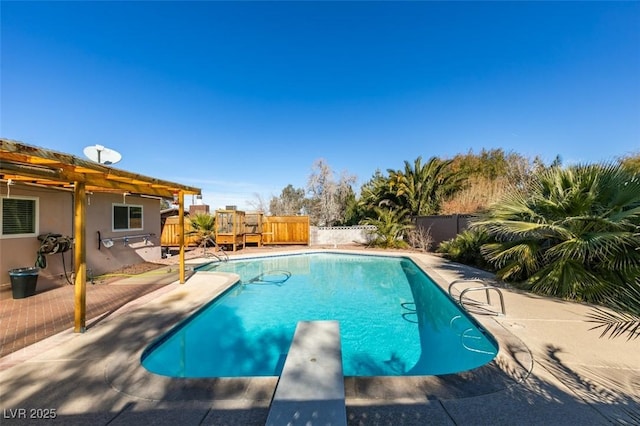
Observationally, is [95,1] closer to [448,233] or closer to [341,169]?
[448,233]

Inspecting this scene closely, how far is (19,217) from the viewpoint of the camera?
6.26m

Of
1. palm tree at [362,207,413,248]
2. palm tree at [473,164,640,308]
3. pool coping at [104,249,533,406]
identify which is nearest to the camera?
pool coping at [104,249,533,406]

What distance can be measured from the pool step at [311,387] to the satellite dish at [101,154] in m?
7.01

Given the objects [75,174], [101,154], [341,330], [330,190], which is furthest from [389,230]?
[75,174]

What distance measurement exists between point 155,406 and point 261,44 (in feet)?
41.3

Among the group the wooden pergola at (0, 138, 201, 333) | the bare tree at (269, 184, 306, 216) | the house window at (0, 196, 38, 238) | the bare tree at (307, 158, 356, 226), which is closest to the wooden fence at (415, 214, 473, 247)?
the bare tree at (307, 158, 356, 226)

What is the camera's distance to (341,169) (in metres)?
24.6

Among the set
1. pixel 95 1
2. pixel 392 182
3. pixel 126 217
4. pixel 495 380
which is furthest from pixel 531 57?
pixel 126 217

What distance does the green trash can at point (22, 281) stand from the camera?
5.57m

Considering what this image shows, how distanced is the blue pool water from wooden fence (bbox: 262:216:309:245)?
7016 mm

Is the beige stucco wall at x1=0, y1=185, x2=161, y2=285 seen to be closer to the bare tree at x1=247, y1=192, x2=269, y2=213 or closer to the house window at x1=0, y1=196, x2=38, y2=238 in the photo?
the house window at x1=0, y1=196, x2=38, y2=238

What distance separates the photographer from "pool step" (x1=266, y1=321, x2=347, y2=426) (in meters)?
2.19

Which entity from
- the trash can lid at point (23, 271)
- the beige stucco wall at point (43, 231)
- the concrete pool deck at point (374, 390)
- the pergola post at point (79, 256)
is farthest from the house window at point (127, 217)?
the concrete pool deck at point (374, 390)

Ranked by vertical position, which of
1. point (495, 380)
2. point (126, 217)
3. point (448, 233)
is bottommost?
point (495, 380)
